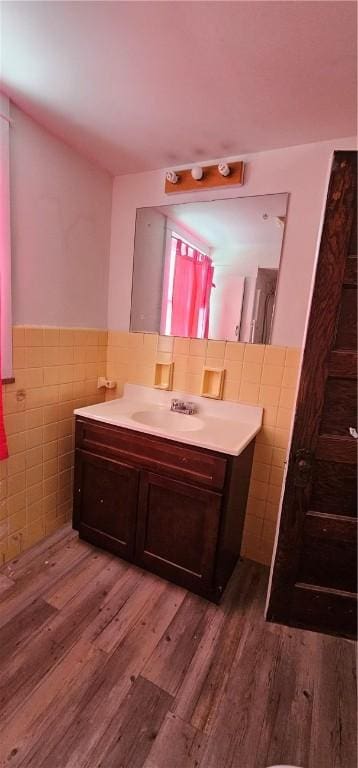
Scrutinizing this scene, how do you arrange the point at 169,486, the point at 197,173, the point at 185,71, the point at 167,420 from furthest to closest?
the point at 167,420, the point at 197,173, the point at 169,486, the point at 185,71

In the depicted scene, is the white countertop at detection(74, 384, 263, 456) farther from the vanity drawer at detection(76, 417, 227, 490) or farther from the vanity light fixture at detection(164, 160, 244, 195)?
the vanity light fixture at detection(164, 160, 244, 195)

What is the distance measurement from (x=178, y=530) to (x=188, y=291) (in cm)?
134

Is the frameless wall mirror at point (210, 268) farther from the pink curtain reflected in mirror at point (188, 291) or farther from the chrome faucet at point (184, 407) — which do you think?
the chrome faucet at point (184, 407)

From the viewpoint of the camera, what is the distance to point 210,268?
5.88 ft

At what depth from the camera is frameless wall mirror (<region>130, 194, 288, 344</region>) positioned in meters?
1.66

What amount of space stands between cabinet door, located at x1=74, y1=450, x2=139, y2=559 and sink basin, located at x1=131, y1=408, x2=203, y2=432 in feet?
1.05

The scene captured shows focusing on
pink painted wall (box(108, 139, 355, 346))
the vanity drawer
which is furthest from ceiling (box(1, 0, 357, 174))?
the vanity drawer

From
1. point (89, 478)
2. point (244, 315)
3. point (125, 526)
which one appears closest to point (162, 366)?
point (244, 315)

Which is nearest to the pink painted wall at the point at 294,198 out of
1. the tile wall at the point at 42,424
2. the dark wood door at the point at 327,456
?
the dark wood door at the point at 327,456

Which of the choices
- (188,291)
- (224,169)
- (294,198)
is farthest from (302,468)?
(224,169)

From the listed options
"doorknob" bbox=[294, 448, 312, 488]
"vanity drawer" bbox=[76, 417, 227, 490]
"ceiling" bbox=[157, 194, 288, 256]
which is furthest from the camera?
"ceiling" bbox=[157, 194, 288, 256]

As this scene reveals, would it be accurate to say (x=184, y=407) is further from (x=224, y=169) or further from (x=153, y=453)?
(x=224, y=169)

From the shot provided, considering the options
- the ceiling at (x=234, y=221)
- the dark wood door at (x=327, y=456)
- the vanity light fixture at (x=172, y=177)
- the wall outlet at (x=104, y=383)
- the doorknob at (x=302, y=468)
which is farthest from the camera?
the wall outlet at (x=104, y=383)

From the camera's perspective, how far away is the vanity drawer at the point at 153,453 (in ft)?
4.69
